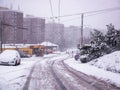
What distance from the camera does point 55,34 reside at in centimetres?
15475

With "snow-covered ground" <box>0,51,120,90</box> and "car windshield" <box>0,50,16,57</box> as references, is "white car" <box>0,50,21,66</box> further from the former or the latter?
Result: "snow-covered ground" <box>0,51,120,90</box>

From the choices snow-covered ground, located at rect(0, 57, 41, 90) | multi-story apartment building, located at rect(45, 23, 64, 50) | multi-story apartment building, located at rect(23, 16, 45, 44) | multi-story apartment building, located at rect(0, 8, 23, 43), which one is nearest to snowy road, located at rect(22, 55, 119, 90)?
snow-covered ground, located at rect(0, 57, 41, 90)

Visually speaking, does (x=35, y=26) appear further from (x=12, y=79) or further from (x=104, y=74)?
(x=12, y=79)

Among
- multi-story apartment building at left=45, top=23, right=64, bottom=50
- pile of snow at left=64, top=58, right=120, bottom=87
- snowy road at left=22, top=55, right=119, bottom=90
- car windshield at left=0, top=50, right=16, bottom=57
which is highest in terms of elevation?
multi-story apartment building at left=45, top=23, right=64, bottom=50

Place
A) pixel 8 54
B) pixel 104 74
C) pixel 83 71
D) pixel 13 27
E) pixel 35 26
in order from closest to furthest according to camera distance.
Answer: pixel 104 74 < pixel 83 71 < pixel 8 54 < pixel 13 27 < pixel 35 26

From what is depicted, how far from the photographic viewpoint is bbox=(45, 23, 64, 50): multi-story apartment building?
455 feet

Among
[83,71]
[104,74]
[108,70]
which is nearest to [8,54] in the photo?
[83,71]

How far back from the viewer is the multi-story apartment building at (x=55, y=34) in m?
139

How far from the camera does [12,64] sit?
25.8 metres

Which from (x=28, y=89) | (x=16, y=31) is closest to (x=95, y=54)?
(x=28, y=89)

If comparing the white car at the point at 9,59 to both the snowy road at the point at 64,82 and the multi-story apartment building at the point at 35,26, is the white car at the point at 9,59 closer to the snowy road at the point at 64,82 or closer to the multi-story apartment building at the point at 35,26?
the snowy road at the point at 64,82

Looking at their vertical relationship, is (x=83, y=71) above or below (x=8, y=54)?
below

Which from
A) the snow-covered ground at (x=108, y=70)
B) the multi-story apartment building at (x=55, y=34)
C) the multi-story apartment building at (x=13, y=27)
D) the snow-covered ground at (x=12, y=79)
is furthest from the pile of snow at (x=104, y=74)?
the multi-story apartment building at (x=55, y=34)

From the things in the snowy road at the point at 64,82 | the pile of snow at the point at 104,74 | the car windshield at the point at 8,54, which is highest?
the car windshield at the point at 8,54
